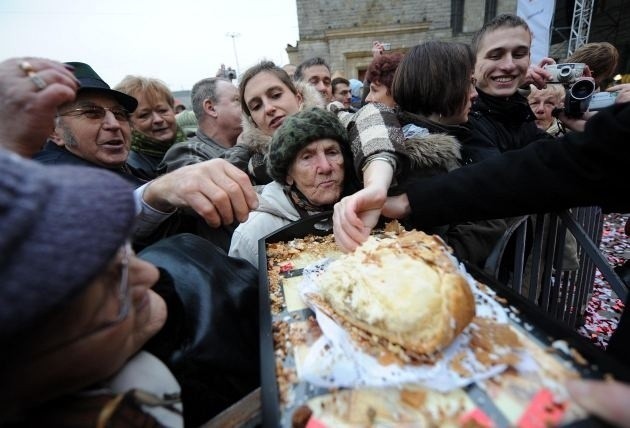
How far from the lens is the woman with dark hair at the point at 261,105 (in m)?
2.38

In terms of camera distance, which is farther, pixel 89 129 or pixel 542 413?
pixel 89 129

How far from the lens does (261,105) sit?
2.54 meters

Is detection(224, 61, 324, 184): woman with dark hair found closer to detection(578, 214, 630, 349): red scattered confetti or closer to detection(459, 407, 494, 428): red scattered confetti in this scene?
detection(459, 407, 494, 428): red scattered confetti

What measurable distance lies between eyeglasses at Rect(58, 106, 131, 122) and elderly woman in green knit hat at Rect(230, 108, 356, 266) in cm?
132

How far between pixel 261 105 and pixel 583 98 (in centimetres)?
246

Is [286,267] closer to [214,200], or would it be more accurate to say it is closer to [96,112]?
[214,200]

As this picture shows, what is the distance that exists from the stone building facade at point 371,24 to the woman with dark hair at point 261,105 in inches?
472

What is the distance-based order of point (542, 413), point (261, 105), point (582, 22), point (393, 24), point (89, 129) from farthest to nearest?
point (393, 24), point (582, 22), point (261, 105), point (89, 129), point (542, 413)

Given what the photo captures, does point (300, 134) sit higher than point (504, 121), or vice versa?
point (300, 134)

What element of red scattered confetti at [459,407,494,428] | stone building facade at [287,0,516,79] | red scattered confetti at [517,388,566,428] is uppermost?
stone building facade at [287,0,516,79]

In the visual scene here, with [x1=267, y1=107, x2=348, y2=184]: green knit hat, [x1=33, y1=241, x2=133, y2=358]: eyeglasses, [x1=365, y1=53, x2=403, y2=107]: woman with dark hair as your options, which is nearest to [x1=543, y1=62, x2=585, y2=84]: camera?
[x1=365, y1=53, x2=403, y2=107]: woman with dark hair

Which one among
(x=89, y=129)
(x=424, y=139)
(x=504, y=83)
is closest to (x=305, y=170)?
(x=424, y=139)

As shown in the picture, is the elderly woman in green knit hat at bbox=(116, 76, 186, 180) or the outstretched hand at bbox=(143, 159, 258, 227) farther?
the elderly woman in green knit hat at bbox=(116, 76, 186, 180)

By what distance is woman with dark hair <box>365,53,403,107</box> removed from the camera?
2.33 m
